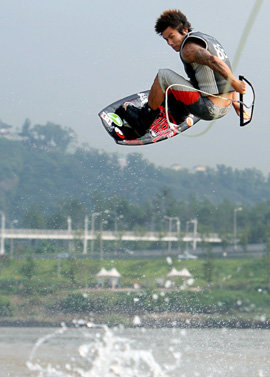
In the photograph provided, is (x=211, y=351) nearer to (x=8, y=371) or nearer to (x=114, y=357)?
(x=114, y=357)

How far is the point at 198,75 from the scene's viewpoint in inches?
218

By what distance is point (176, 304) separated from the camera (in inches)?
1636

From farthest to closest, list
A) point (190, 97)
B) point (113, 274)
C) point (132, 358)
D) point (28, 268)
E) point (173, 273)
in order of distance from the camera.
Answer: point (173, 273)
point (113, 274)
point (28, 268)
point (132, 358)
point (190, 97)

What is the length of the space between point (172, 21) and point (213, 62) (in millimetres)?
550

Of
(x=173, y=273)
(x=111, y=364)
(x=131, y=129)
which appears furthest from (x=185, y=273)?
(x=131, y=129)

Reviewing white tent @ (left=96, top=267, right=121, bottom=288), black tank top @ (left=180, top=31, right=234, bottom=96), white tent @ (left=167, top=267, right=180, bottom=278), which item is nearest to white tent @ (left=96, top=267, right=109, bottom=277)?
Result: white tent @ (left=96, top=267, right=121, bottom=288)

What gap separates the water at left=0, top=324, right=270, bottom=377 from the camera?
17875 mm

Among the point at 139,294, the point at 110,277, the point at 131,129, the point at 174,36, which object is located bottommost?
the point at 139,294

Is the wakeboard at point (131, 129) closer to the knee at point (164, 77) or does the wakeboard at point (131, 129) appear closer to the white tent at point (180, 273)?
the knee at point (164, 77)

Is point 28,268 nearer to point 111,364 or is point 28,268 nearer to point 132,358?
point 132,358

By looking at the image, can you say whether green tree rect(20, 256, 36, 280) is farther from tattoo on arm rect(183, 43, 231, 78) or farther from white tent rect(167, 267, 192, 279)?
tattoo on arm rect(183, 43, 231, 78)

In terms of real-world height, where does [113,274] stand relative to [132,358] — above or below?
above

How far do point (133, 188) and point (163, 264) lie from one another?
5754mm

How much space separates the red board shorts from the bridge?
13.5 m
